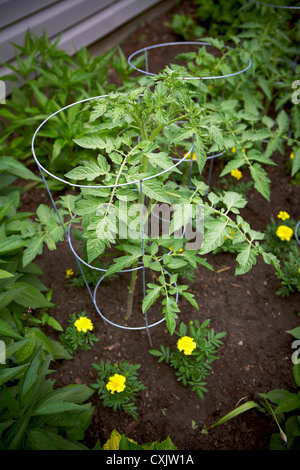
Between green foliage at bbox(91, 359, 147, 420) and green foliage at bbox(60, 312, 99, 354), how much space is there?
0.16 meters

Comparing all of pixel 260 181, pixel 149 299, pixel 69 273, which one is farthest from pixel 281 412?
pixel 69 273

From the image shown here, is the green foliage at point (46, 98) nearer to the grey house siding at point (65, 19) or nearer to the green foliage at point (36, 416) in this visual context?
the grey house siding at point (65, 19)

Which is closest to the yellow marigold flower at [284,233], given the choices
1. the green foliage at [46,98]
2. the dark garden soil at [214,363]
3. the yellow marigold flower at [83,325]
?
the dark garden soil at [214,363]

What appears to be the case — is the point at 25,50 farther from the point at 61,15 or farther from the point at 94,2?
the point at 94,2

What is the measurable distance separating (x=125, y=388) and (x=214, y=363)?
0.51 meters

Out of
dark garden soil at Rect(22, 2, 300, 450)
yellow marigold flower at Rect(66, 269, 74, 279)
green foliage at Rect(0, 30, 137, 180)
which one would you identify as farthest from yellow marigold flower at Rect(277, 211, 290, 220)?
green foliage at Rect(0, 30, 137, 180)

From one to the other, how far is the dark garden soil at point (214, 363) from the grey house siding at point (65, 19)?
1.91m

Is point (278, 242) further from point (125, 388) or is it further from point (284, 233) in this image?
point (125, 388)

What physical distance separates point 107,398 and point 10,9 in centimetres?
301

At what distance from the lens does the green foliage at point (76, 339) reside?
201 centimetres

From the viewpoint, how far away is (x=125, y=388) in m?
1.82
